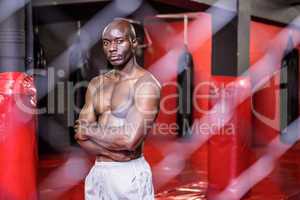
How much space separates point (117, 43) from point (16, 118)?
2.92 feet

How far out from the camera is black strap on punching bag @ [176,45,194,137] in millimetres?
6801

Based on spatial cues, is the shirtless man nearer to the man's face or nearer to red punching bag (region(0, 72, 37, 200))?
the man's face

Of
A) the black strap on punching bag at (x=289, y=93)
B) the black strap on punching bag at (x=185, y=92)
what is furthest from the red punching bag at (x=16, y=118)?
the black strap on punching bag at (x=289, y=93)

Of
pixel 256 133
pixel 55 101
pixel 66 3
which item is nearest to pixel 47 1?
pixel 66 3

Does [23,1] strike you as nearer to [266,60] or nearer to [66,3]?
[66,3]

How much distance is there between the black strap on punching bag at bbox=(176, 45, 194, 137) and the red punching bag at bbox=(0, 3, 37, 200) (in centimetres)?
443

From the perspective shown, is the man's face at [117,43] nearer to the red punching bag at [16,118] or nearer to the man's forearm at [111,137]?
the man's forearm at [111,137]

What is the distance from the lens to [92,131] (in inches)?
66.6

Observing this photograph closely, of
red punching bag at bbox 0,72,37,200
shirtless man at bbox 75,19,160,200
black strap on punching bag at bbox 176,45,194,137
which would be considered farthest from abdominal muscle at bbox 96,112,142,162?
black strap on punching bag at bbox 176,45,194,137

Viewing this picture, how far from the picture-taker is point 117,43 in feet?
5.65

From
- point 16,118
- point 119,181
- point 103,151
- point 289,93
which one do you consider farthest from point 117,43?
point 289,93

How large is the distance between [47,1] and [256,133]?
3940 millimetres

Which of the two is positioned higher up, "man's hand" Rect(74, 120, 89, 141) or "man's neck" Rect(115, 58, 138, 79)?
"man's neck" Rect(115, 58, 138, 79)

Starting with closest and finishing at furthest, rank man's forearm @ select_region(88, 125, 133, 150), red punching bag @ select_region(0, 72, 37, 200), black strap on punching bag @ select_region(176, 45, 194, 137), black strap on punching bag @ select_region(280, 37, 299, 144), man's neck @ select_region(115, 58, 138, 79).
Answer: man's forearm @ select_region(88, 125, 133, 150) → man's neck @ select_region(115, 58, 138, 79) → red punching bag @ select_region(0, 72, 37, 200) → black strap on punching bag @ select_region(176, 45, 194, 137) → black strap on punching bag @ select_region(280, 37, 299, 144)
